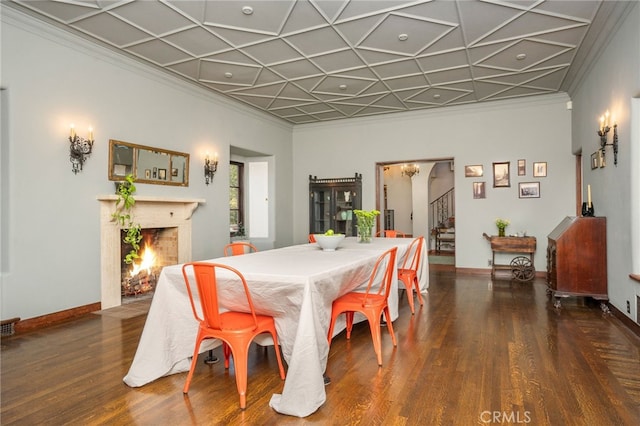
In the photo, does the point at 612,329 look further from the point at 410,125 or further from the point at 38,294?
the point at 38,294

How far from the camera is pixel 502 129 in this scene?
7.09 m

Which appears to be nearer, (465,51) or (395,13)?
(395,13)

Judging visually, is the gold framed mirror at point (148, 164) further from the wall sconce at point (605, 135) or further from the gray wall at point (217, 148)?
the wall sconce at point (605, 135)

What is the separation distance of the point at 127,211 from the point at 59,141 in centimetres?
109

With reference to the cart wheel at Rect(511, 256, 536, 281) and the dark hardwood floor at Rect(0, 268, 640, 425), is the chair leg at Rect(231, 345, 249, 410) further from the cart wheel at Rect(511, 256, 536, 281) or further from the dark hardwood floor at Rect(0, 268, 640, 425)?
the cart wheel at Rect(511, 256, 536, 281)

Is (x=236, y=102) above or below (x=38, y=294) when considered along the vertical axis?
above

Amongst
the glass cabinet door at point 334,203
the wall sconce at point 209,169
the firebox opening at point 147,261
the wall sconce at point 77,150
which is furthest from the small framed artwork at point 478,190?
the wall sconce at point 77,150

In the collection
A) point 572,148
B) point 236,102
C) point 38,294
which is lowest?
point 38,294

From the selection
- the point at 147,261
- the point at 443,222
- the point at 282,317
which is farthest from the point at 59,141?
the point at 443,222

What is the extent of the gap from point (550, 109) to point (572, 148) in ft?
2.59

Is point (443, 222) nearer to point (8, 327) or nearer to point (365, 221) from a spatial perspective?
point (365, 221)

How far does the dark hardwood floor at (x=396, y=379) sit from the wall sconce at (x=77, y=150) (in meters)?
1.76

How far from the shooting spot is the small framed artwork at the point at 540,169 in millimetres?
6801

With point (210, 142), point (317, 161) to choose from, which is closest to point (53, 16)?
point (210, 142)
